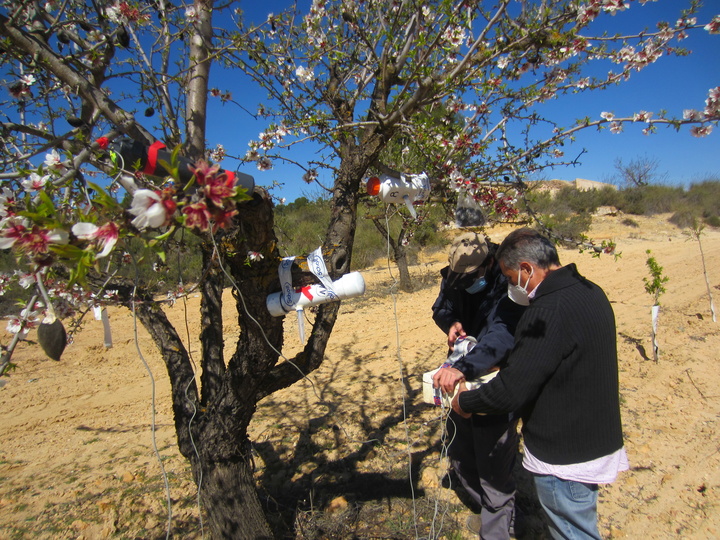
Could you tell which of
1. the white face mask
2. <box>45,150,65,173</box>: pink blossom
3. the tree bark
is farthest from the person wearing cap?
<box>45,150,65,173</box>: pink blossom

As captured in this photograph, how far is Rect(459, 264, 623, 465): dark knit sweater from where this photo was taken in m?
1.53

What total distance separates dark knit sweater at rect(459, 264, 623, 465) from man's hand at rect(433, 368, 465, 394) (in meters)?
0.31

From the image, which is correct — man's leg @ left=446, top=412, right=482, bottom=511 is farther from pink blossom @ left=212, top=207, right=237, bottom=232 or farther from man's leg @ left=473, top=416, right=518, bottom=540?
pink blossom @ left=212, top=207, right=237, bottom=232

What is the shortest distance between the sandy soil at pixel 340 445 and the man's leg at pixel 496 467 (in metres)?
0.33

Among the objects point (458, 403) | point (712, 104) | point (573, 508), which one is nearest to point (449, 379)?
point (458, 403)

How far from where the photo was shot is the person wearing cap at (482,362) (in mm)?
2014

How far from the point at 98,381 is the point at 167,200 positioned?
5.96 metres

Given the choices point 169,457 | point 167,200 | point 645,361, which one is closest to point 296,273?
point 167,200

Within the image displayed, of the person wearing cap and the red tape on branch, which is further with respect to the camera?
the person wearing cap

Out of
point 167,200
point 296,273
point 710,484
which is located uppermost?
point 167,200

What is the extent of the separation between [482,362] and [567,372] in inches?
18.1

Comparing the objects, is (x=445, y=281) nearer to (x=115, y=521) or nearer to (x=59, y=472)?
(x=115, y=521)

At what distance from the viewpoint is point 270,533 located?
2180 mm

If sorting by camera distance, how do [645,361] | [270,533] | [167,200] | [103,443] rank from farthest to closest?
[645,361]
[103,443]
[270,533]
[167,200]
